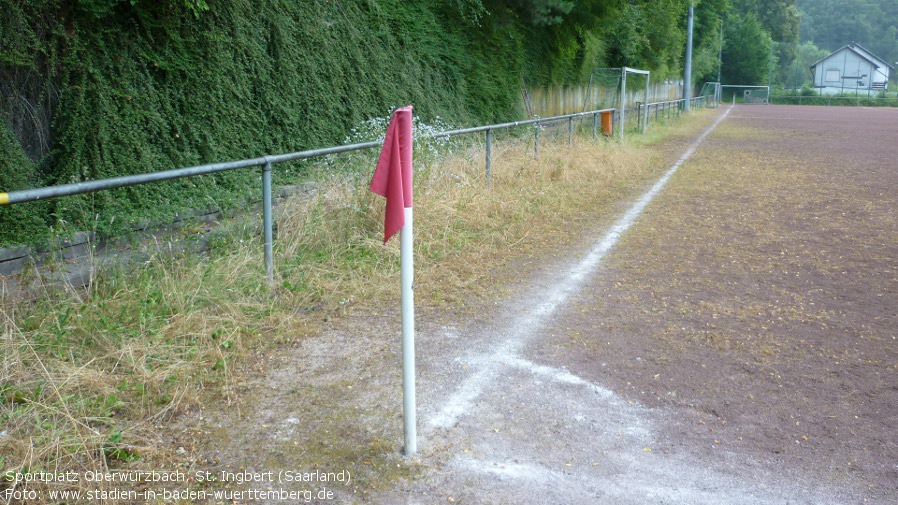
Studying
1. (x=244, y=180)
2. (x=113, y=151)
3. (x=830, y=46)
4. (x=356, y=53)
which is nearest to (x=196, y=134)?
(x=244, y=180)

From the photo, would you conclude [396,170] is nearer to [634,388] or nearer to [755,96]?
[634,388]

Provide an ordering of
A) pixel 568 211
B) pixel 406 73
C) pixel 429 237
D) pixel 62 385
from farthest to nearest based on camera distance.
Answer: pixel 406 73, pixel 568 211, pixel 429 237, pixel 62 385

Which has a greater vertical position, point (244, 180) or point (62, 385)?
point (244, 180)

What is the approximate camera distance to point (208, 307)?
5594mm

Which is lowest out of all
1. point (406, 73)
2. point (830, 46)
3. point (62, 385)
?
point (62, 385)

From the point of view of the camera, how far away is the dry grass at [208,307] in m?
3.94

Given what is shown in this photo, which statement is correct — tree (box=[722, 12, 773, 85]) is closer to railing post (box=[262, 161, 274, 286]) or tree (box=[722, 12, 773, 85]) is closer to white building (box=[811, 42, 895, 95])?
white building (box=[811, 42, 895, 95])

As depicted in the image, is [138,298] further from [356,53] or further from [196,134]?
[356,53]

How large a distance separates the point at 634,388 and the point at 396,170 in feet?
6.92

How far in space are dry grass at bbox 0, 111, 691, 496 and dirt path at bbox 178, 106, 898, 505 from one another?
368 millimetres

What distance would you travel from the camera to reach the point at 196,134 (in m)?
9.65

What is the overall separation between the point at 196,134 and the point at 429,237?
350cm

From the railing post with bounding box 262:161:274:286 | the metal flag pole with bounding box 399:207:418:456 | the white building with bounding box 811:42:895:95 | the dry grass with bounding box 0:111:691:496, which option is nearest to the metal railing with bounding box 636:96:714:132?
the dry grass with bounding box 0:111:691:496

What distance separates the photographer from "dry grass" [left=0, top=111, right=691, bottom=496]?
394 cm
